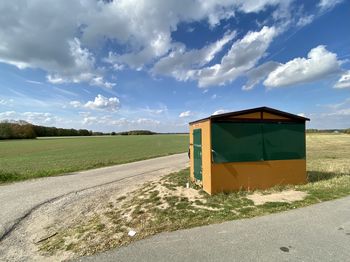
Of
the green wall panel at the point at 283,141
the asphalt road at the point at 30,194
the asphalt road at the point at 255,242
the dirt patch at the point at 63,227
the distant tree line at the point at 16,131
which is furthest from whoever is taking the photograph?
the distant tree line at the point at 16,131

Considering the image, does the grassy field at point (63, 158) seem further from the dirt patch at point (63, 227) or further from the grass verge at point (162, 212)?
the grass verge at point (162, 212)

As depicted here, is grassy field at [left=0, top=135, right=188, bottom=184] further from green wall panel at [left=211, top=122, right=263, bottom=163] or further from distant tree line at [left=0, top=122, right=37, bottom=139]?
distant tree line at [left=0, top=122, right=37, bottom=139]

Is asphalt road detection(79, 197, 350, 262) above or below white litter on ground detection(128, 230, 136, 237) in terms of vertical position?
above

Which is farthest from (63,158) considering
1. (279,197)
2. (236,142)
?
(279,197)

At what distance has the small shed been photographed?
24.4 feet

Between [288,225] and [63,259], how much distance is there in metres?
4.31

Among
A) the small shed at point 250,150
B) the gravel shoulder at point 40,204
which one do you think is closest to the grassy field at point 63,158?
the gravel shoulder at point 40,204

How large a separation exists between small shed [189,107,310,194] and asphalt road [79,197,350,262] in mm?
2645

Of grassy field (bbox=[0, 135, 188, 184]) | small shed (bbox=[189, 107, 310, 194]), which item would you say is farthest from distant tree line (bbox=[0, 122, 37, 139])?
small shed (bbox=[189, 107, 310, 194])

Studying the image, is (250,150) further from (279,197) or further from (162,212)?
(162,212)

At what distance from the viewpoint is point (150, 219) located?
210 inches

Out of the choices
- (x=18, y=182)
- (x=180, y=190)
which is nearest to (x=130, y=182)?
(x=180, y=190)

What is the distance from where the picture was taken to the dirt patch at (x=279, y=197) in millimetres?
6340

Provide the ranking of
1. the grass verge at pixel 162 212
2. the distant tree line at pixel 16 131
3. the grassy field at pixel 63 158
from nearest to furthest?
1. the grass verge at pixel 162 212
2. the grassy field at pixel 63 158
3. the distant tree line at pixel 16 131
